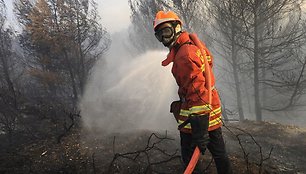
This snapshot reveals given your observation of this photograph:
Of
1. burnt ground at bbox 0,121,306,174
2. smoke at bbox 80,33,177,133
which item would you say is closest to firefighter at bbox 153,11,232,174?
burnt ground at bbox 0,121,306,174

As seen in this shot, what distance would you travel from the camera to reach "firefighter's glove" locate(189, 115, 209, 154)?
3053 millimetres

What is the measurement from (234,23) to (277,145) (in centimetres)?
708

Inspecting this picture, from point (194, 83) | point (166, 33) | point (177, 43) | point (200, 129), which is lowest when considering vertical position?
point (200, 129)

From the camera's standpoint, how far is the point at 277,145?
6.57 metres

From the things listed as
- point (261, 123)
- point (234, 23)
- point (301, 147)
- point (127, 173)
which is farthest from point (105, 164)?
point (234, 23)

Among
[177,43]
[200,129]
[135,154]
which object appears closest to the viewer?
[200,129]

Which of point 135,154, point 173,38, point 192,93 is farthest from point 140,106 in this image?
point 192,93

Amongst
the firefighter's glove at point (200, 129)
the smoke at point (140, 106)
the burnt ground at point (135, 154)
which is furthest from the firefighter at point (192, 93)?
the smoke at point (140, 106)

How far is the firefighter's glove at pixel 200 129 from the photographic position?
305cm

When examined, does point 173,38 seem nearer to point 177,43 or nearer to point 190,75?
point 177,43

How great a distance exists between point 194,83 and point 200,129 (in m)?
0.47

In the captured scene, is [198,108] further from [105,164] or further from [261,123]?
[261,123]

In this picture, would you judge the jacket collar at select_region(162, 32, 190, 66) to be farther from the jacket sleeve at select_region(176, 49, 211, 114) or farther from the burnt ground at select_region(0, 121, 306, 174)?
the burnt ground at select_region(0, 121, 306, 174)

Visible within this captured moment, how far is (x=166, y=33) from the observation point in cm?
339
